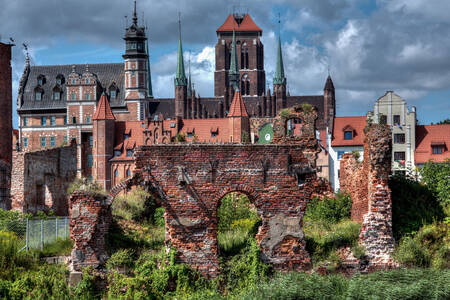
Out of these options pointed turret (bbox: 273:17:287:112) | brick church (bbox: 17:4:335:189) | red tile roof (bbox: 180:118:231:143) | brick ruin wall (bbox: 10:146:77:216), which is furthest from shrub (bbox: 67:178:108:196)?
pointed turret (bbox: 273:17:287:112)

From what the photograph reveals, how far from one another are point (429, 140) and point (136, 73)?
3995cm

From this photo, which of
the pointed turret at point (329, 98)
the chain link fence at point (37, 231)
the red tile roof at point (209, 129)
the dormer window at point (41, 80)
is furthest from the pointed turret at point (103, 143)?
the chain link fence at point (37, 231)

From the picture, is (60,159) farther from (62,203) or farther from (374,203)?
(374,203)

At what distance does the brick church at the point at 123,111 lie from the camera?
7244 cm

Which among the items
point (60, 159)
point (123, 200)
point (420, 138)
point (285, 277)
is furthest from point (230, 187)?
point (420, 138)

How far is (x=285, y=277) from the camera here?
645 inches

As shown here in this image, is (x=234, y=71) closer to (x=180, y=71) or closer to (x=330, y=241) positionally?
(x=180, y=71)

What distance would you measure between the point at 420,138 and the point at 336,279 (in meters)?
42.4

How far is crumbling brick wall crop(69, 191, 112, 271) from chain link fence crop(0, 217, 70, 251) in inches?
57.1

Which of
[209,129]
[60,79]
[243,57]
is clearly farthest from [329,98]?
[60,79]

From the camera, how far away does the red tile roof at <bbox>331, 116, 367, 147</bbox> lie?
59.3m

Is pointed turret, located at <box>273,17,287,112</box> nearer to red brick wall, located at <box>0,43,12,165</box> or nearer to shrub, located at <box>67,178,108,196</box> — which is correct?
shrub, located at <box>67,178,108,196</box>

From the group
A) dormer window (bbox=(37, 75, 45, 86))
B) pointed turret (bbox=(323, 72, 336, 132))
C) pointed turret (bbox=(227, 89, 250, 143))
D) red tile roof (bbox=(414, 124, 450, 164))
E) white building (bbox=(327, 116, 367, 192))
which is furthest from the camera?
pointed turret (bbox=(323, 72, 336, 132))

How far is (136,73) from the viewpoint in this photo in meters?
83.2
